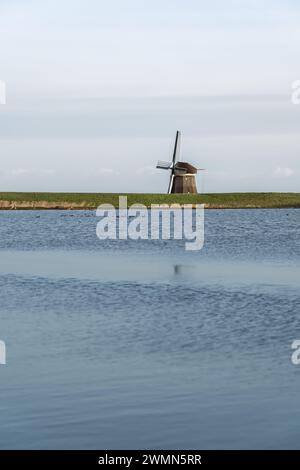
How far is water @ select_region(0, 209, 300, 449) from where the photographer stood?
11094 millimetres

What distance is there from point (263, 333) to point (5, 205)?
9500 centimetres

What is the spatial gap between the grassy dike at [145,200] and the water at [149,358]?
250ft

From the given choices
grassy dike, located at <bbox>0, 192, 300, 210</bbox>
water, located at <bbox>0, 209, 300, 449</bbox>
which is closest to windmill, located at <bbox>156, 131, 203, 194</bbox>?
grassy dike, located at <bbox>0, 192, 300, 210</bbox>

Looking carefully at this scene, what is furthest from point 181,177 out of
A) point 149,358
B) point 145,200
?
point 149,358

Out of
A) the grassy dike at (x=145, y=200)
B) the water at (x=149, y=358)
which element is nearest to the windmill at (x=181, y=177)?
the grassy dike at (x=145, y=200)

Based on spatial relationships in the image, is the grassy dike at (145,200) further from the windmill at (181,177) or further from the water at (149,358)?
the water at (149,358)

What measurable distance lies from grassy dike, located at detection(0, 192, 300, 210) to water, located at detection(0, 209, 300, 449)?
76.2 meters

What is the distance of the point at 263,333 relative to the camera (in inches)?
735

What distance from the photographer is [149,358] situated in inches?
625

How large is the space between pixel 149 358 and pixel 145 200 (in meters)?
97.5

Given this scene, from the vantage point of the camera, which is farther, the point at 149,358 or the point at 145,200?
the point at 145,200

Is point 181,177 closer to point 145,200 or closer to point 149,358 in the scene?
point 145,200

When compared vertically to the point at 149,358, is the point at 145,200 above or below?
above

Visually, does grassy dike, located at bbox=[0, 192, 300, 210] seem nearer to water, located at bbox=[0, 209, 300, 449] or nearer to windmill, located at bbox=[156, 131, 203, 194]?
windmill, located at bbox=[156, 131, 203, 194]
